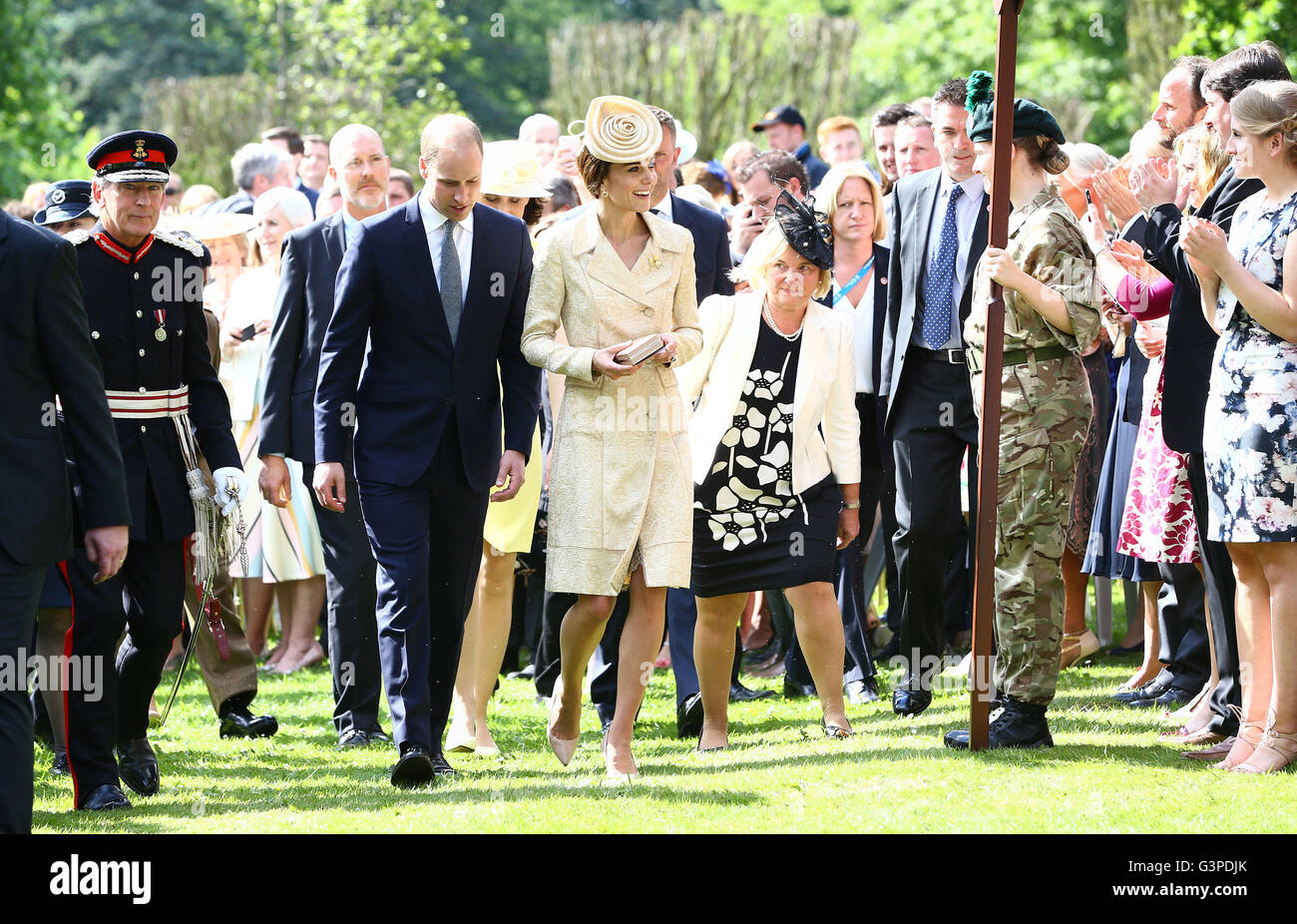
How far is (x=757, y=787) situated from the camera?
644 centimetres

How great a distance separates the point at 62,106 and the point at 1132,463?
94.8ft

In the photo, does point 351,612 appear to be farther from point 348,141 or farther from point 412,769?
point 348,141

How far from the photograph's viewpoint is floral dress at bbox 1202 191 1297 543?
618 centimetres

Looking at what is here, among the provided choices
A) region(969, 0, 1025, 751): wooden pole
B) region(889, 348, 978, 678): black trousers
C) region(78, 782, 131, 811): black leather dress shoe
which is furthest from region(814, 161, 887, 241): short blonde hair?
region(78, 782, 131, 811): black leather dress shoe

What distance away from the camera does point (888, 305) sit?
27.1ft

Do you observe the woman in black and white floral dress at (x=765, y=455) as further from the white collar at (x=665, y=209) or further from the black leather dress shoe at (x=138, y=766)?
the black leather dress shoe at (x=138, y=766)

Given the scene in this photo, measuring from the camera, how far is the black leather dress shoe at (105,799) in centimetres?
648

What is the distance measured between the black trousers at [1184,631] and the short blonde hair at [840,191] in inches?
88.7

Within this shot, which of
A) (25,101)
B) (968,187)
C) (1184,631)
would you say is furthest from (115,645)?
(25,101)

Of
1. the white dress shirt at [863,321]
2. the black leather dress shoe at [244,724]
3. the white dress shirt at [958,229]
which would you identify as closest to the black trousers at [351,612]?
the black leather dress shoe at [244,724]

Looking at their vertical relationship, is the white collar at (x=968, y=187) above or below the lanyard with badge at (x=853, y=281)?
above

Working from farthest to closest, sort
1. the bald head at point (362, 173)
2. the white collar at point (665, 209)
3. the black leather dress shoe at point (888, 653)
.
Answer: the black leather dress shoe at point (888, 653)
the white collar at point (665, 209)
the bald head at point (362, 173)

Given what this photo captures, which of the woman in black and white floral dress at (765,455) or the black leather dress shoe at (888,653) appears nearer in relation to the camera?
the woman in black and white floral dress at (765,455)

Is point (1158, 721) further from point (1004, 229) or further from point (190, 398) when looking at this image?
point (190, 398)
